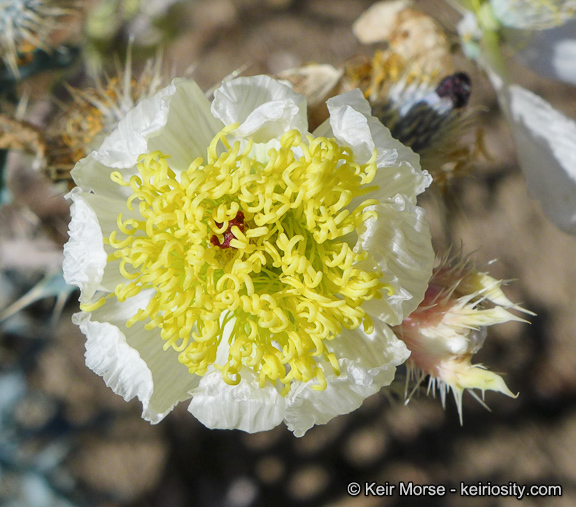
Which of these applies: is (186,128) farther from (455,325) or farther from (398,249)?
(455,325)

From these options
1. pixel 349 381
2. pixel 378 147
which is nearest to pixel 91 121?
pixel 378 147

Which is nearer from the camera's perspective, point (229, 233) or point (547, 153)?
point (229, 233)

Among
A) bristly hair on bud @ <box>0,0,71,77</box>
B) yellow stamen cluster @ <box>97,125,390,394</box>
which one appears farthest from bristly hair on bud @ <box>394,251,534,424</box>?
bristly hair on bud @ <box>0,0,71,77</box>

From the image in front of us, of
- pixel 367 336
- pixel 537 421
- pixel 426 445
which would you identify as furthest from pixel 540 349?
pixel 367 336

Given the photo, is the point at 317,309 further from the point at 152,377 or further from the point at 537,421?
the point at 537,421

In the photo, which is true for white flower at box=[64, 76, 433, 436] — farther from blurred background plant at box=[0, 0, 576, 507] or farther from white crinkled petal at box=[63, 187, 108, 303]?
blurred background plant at box=[0, 0, 576, 507]

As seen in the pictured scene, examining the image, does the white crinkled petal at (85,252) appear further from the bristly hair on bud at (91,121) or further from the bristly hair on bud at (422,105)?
the bristly hair on bud at (422,105)

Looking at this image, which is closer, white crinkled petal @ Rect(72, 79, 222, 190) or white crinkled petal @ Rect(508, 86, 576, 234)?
white crinkled petal @ Rect(72, 79, 222, 190)
